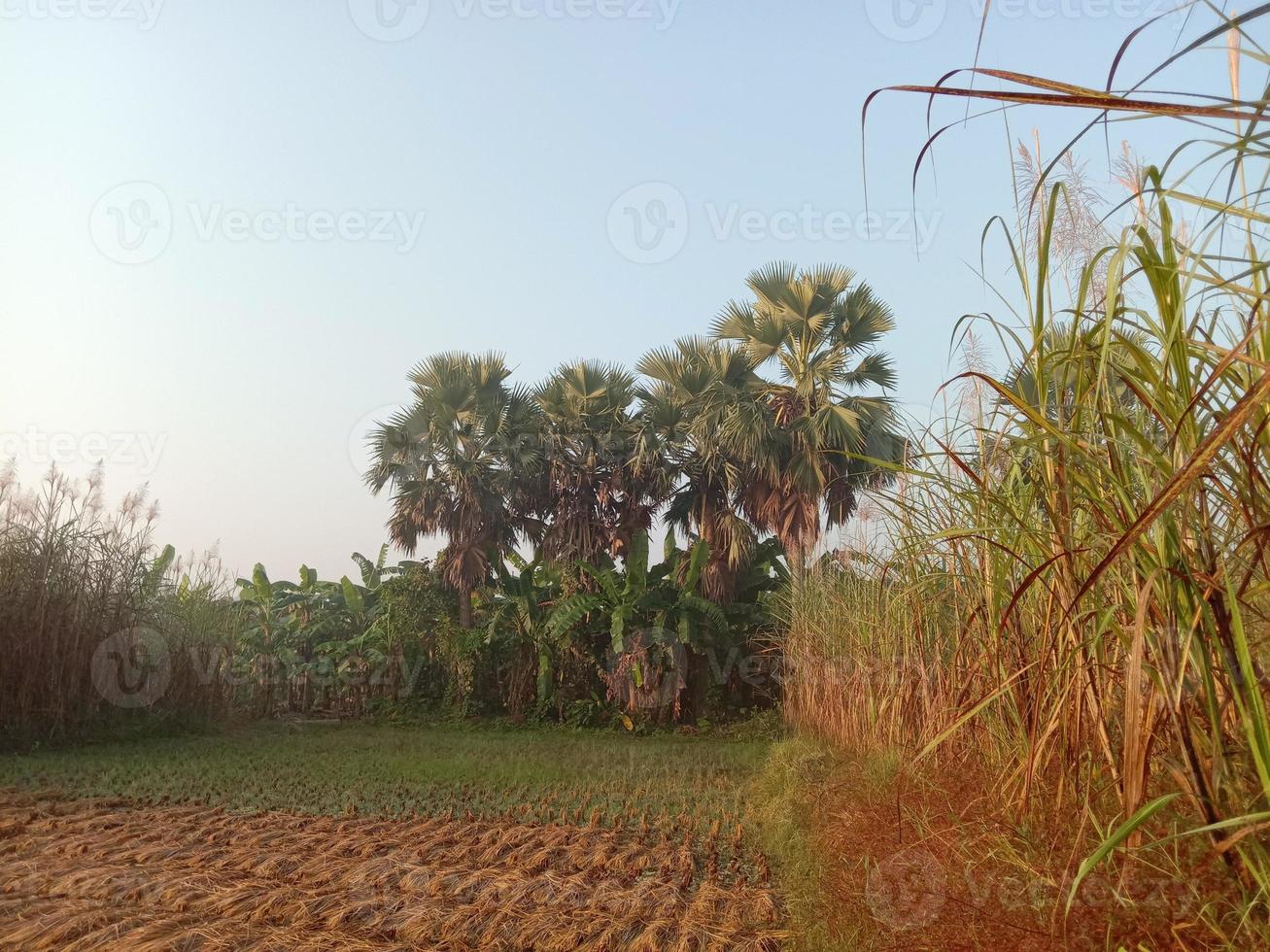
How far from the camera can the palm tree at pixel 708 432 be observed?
15.6 meters

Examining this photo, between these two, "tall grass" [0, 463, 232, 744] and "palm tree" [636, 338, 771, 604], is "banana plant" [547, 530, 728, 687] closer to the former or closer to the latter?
"palm tree" [636, 338, 771, 604]

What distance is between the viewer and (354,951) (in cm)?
377

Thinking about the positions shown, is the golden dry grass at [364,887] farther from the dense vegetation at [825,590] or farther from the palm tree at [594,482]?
the palm tree at [594,482]

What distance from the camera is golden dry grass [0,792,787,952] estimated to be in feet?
13.1

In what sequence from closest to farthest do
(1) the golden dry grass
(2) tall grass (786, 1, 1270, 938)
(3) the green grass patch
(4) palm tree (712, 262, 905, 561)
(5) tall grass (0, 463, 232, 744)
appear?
(2) tall grass (786, 1, 1270, 938) → (1) the golden dry grass → (3) the green grass patch → (5) tall grass (0, 463, 232, 744) → (4) palm tree (712, 262, 905, 561)

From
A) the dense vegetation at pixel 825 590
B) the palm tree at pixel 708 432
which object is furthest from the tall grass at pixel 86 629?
the palm tree at pixel 708 432

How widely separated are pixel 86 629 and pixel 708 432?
9756mm

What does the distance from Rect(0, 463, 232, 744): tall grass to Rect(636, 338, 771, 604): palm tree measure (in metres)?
8.27

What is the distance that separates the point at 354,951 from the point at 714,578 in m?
12.2

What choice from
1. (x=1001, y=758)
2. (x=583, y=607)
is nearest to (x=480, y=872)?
(x=1001, y=758)

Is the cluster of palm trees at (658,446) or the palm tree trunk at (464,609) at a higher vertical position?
the cluster of palm trees at (658,446)

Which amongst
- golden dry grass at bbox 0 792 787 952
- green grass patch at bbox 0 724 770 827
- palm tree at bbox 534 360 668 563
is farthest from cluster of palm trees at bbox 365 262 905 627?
golden dry grass at bbox 0 792 787 952

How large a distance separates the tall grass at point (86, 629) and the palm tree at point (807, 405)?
917cm

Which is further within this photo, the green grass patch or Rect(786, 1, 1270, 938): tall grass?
the green grass patch
